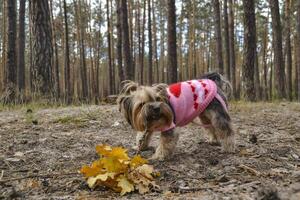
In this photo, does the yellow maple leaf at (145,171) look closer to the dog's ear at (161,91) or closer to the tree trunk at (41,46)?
the dog's ear at (161,91)

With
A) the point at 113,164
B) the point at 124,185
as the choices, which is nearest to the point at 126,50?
the point at 113,164

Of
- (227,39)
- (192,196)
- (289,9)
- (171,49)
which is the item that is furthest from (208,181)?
(289,9)

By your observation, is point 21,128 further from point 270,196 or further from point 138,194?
point 270,196

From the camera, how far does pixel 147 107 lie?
418 cm

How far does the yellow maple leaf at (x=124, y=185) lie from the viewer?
327 centimetres

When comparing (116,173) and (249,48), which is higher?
(249,48)

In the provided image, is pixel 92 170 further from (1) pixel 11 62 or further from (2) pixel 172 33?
(1) pixel 11 62

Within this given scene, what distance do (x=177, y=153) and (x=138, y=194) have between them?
1.68 metres

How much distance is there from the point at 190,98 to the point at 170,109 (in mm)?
475

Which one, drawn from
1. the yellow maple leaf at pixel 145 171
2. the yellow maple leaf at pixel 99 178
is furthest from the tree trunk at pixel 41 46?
the yellow maple leaf at pixel 99 178

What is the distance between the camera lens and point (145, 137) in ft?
15.7

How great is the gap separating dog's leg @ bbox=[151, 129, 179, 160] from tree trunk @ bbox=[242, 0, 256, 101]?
7.01 meters

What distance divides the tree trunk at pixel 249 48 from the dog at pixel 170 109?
6.05 metres

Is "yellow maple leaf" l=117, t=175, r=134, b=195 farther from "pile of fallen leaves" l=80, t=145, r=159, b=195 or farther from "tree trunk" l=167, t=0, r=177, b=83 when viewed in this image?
"tree trunk" l=167, t=0, r=177, b=83
